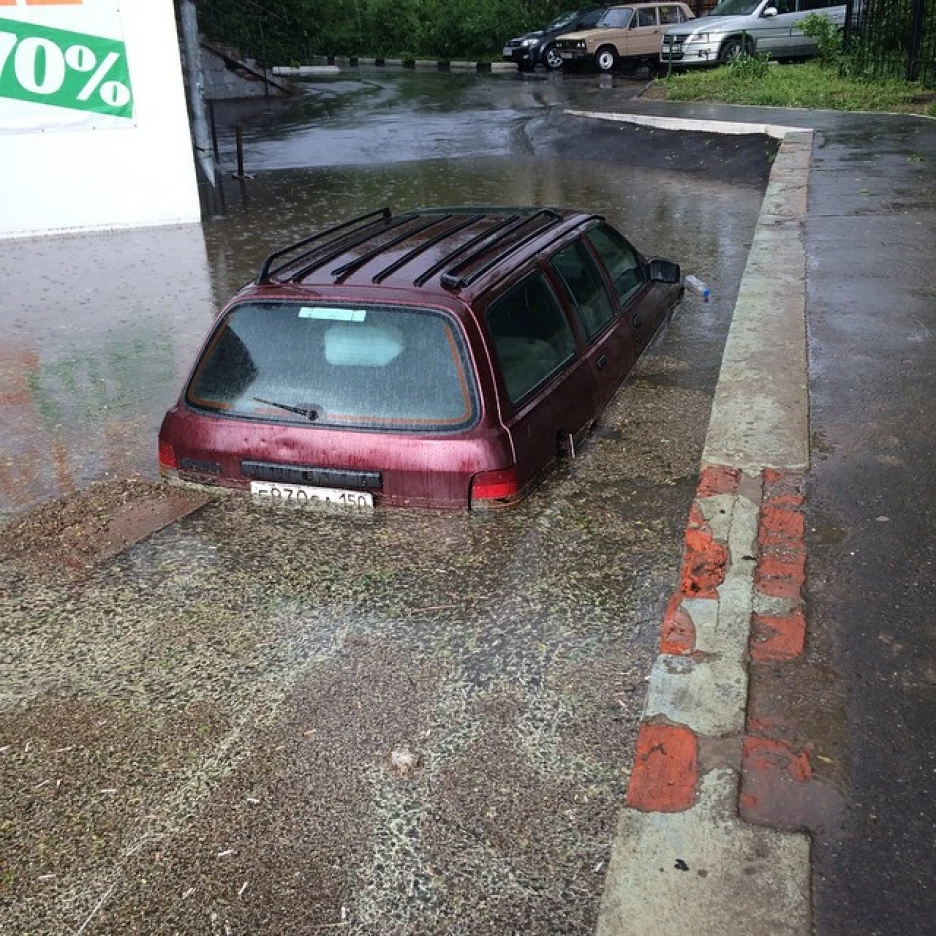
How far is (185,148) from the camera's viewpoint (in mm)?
13922

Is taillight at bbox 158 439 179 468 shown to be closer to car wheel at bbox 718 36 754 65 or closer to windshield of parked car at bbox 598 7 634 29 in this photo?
car wheel at bbox 718 36 754 65

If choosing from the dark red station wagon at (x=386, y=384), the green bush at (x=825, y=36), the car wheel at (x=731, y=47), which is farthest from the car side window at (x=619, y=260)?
the car wheel at (x=731, y=47)

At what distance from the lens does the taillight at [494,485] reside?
4.96 m

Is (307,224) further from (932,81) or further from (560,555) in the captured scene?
(932,81)

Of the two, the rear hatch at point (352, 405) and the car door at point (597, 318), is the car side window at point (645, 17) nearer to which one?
the car door at point (597, 318)

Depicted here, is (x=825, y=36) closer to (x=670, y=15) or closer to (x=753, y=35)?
(x=753, y=35)

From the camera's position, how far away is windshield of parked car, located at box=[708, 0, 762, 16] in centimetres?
2733

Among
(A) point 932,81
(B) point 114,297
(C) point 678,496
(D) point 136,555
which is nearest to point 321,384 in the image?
(D) point 136,555

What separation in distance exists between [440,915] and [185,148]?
494 inches

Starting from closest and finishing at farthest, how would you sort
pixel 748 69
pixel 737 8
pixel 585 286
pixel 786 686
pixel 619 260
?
pixel 786 686, pixel 585 286, pixel 619 260, pixel 748 69, pixel 737 8

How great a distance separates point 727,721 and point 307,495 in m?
2.27

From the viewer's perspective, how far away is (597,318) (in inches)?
253

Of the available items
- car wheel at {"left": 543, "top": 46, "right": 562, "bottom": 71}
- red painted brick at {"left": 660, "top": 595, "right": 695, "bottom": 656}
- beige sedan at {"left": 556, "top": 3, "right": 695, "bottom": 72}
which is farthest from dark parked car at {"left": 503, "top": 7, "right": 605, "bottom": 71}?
red painted brick at {"left": 660, "top": 595, "right": 695, "bottom": 656}

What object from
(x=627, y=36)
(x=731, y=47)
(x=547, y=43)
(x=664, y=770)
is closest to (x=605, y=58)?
(x=627, y=36)
